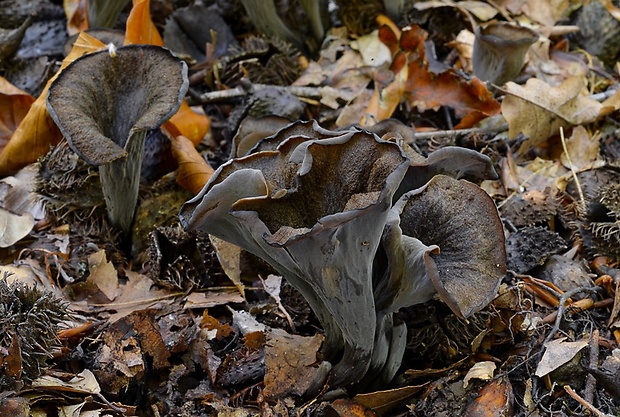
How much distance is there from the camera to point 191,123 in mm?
3539

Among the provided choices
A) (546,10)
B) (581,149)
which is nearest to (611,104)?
(581,149)

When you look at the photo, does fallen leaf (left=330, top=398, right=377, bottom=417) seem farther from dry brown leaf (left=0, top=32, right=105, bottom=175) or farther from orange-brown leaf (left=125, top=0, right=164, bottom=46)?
orange-brown leaf (left=125, top=0, right=164, bottom=46)

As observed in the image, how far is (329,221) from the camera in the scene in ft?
5.32

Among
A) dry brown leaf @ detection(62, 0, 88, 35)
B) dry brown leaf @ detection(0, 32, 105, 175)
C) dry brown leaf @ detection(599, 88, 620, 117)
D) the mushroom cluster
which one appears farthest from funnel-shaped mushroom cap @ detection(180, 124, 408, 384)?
dry brown leaf @ detection(62, 0, 88, 35)

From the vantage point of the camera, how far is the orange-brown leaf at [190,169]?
3.19 metres

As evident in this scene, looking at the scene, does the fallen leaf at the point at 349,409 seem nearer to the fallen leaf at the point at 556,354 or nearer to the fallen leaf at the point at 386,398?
the fallen leaf at the point at 386,398

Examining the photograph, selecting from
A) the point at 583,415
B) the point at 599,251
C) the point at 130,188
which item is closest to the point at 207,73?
the point at 130,188

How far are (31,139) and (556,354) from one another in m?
2.60

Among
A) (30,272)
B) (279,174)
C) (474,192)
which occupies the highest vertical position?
(279,174)

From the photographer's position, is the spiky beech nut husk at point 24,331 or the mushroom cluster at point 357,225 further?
the spiky beech nut husk at point 24,331

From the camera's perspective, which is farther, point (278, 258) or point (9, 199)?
point (9, 199)

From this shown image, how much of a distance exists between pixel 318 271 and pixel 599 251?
1571 millimetres

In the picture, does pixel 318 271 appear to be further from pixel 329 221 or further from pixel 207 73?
pixel 207 73

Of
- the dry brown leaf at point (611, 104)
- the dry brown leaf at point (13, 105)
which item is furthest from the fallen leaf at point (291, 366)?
the dry brown leaf at point (611, 104)
